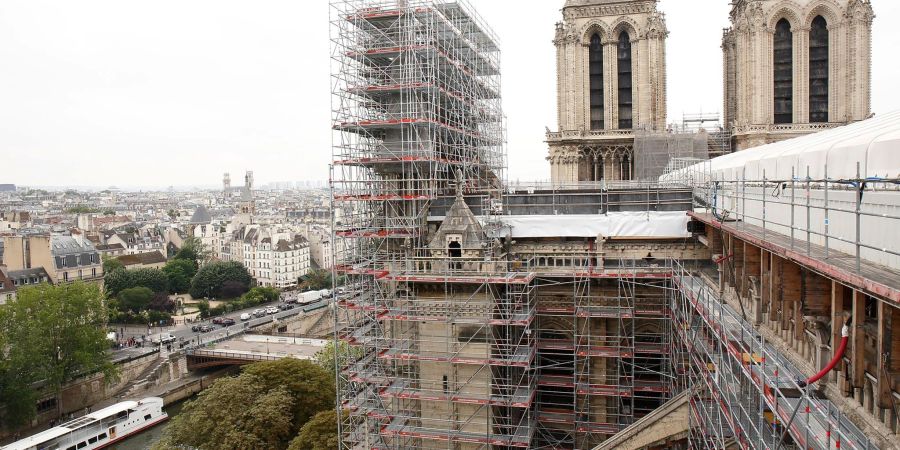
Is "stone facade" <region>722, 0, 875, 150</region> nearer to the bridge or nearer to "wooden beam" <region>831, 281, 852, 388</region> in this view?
"wooden beam" <region>831, 281, 852, 388</region>

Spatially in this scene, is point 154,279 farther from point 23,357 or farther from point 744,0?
point 744,0

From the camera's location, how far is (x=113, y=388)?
41781 mm

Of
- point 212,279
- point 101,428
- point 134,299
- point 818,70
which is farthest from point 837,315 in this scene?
point 212,279

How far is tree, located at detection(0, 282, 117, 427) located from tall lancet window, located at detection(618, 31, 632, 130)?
113ft

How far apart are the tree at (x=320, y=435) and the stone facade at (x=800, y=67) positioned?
2574cm

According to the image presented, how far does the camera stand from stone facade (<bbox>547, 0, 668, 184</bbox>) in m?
39.4

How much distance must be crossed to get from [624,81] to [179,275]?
51.5 metres

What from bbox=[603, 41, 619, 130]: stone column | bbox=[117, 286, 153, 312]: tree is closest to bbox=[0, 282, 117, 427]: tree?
bbox=[117, 286, 153, 312]: tree

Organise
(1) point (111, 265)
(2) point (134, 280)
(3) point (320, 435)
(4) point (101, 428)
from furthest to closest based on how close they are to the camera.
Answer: (1) point (111, 265)
(2) point (134, 280)
(4) point (101, 428)
(3) point (320, 435)

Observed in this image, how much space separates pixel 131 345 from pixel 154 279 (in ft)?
59.0

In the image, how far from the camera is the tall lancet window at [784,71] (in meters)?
36.0

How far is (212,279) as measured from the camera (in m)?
69.4

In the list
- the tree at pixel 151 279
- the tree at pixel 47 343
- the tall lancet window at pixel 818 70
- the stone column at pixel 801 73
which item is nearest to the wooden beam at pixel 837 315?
the stone column at pixel 801 73

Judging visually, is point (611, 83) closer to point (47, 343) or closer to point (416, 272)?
point (416, 272)
